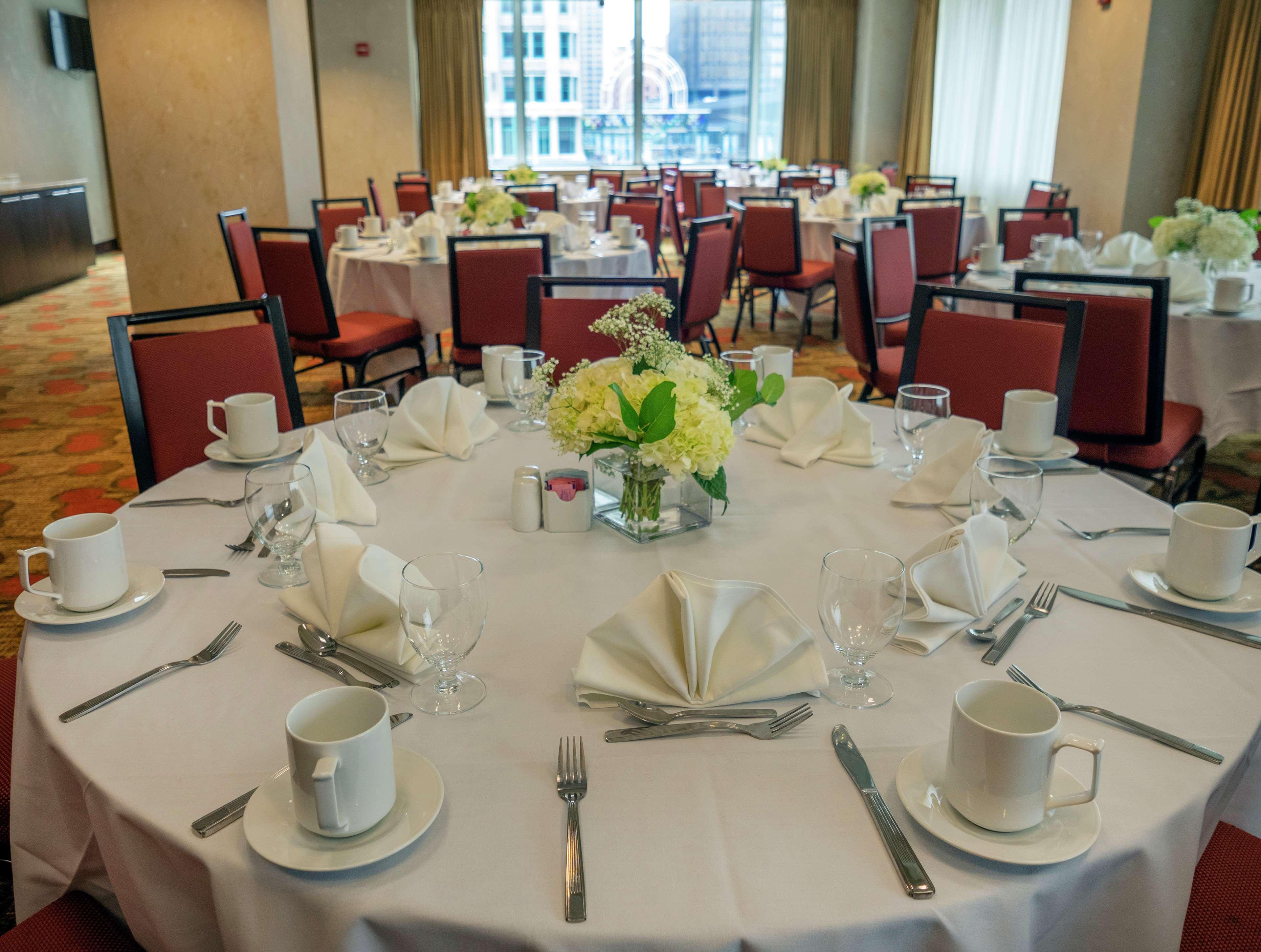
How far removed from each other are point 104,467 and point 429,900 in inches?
158

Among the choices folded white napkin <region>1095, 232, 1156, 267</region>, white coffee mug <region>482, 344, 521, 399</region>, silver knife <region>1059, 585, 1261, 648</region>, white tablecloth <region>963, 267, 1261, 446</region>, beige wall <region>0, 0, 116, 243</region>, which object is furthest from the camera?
beige wall <region>0, 0, 116, 243</region>

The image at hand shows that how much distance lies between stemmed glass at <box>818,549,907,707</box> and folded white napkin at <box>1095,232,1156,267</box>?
3.77 m

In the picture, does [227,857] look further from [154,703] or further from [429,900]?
[154,703]

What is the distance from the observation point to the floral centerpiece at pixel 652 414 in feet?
4.28

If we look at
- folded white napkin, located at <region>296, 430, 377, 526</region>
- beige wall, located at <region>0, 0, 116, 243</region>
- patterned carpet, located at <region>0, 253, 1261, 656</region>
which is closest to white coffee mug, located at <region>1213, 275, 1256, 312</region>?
patterned carpet, located at <region>0, 253, 1261, 656</region>

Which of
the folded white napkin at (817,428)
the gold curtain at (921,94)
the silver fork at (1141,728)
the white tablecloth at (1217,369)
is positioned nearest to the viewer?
the silver fork at (1141,728)

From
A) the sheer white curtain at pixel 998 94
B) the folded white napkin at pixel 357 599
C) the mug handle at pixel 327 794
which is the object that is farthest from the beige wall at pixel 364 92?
the mug handle at pixel 327 794

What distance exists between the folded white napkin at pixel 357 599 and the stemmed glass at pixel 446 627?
39 mm

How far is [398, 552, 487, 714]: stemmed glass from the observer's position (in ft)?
3.17

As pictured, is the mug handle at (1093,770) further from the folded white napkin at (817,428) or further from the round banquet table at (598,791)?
the folded white napkin at (817,428)

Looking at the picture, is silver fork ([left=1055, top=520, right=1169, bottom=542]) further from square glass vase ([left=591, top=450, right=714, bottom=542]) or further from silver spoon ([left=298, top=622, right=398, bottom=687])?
silver spoon ([left=298, top=622, right=398, bottom=687])

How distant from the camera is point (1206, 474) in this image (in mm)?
3926

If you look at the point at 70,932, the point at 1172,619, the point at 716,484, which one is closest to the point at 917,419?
the point at 716,484

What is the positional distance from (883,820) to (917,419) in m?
0.95
